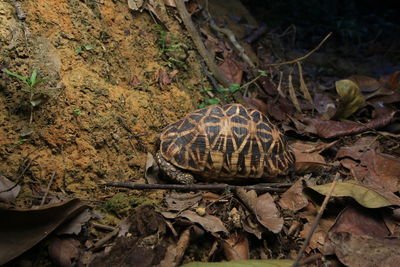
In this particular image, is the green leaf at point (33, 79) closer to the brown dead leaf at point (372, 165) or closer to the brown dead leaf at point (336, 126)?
the brown dead leaf at point (336, 126)

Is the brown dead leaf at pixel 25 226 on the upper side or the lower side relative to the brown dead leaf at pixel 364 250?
upper

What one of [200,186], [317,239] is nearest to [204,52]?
[200,186]

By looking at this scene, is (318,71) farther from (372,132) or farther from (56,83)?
(56,83)

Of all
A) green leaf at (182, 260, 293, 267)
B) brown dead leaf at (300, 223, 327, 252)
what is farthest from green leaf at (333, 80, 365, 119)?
green leaf at (182, 260, 293, 267)

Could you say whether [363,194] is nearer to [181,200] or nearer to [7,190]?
[181,200]

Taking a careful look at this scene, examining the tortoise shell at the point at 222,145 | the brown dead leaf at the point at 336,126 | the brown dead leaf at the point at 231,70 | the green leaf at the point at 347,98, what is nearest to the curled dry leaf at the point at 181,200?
the tortoise shell at the point at 222,145

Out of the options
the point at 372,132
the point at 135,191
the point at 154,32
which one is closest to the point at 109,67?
the point at 154,32
